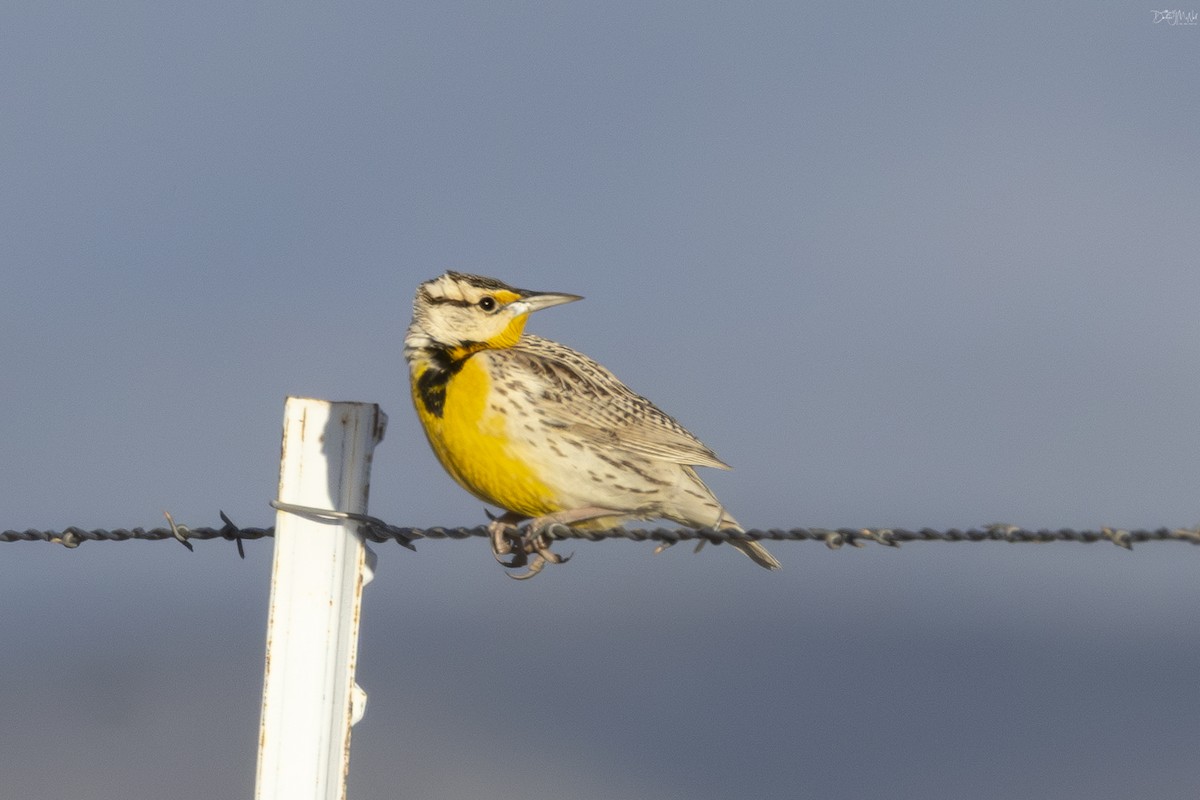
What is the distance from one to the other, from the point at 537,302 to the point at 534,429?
2.47ft

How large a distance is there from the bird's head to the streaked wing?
105 mm

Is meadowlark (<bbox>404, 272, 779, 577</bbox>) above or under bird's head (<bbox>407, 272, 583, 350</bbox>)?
under

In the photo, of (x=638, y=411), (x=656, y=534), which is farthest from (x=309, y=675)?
(x=638, y=411)

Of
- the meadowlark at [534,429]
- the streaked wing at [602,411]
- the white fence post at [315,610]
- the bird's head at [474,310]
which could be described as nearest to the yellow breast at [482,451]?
the meadowlark at [534,429]

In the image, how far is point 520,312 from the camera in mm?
5977

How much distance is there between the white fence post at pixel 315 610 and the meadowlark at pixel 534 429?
4.23ft

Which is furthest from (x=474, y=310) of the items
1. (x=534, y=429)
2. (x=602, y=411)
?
(x=534, y=429)

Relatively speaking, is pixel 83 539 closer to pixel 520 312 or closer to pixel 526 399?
pixel 526 399

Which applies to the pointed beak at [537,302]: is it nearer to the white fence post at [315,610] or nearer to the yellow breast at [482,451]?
the yellow breast at [482,451]

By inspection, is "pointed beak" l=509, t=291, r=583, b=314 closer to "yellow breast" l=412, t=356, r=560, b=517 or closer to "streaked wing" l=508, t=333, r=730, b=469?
"streaked wing" l=508, t=333, r=730, b=469

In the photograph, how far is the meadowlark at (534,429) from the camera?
5305 millimetres

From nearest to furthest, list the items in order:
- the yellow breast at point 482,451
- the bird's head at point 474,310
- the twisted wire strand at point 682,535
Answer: the twisted wire strand at point 682,535 → the yellow breast at point 482,451 → the bird's head at point 474,310

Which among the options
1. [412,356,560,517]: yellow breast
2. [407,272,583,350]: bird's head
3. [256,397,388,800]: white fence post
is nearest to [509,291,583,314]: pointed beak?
[407,272,583,350]: bird's head

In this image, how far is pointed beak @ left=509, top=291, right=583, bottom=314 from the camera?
233 inches
